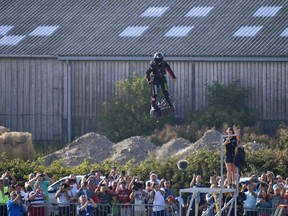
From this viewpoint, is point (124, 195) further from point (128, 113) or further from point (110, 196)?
point (128, 113)

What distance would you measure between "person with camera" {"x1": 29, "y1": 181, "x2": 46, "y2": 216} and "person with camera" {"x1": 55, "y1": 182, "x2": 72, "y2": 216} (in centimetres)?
43

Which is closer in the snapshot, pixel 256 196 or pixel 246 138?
pixel 256 196

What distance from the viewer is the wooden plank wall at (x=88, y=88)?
53938 millimetres

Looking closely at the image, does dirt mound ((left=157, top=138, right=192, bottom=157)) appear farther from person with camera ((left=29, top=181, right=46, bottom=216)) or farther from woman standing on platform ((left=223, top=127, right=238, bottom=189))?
woman standing on platform ((left=223, top=127, right=238, bottom=189))

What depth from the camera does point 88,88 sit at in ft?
183

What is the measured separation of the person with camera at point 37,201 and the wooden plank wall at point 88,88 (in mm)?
22010

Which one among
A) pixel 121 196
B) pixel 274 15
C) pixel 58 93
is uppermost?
pixel 274 15

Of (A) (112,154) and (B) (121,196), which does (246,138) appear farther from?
(B) (121,196)

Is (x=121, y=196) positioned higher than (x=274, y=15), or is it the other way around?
(x=274, y=15)

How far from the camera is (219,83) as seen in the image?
53.9 metres

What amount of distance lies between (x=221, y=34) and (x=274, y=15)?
107 inches

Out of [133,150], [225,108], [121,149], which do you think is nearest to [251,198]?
[133,150]

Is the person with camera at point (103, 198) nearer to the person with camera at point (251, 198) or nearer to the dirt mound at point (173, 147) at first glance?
the person with camera at point (251, 198)

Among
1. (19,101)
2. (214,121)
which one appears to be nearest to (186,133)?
(214,121)
